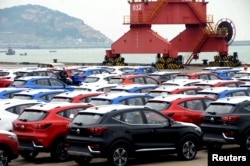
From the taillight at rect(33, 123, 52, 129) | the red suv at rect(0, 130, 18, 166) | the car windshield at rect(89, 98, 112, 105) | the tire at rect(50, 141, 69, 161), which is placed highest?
the car windshield at rect(89, 98, 112, 105)

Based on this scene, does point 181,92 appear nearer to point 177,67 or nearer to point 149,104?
point 149,104

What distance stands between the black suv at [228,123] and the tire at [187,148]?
0.46 m

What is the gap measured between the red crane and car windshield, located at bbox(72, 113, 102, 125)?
4854 cm

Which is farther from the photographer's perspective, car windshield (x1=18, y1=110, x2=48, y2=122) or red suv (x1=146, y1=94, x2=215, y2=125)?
red suv (x1=146, y1=94, x2=215, y2=125)

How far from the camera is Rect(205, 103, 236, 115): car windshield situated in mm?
18172

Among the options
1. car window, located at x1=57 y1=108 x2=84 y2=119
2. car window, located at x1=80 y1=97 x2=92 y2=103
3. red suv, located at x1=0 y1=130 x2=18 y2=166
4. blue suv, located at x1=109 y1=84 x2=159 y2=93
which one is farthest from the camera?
blue suv, located at x1=109 y1=84 x2=159 y2=93

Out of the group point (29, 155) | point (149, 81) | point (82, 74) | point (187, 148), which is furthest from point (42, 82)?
point (187, 148)

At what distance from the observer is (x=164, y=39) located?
66750mm

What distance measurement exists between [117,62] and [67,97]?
1859 inches

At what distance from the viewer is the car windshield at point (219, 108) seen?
59.6ft

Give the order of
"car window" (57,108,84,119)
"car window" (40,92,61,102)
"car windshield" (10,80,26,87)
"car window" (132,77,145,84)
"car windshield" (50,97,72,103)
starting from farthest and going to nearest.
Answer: "car window" (132,77,145,84), "car windshield" (10,80,26,87), "car window" (40,92,61,102), "car windshield" (50,97,72,103), "car window" (57,108,84,119)

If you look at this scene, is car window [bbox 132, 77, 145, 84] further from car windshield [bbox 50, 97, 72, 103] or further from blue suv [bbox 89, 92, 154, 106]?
blue suv [bbox 89, 92, 154, 106]

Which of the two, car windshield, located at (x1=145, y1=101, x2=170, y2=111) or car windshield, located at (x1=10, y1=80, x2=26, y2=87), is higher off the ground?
car windshield, located at (x1=145, y1=101, x2=170, y2=111)

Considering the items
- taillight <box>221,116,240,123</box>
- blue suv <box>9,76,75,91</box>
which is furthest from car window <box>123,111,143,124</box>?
blue suv <box>9,76,75,91</box>
